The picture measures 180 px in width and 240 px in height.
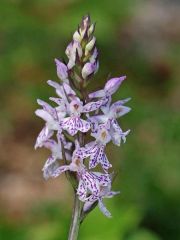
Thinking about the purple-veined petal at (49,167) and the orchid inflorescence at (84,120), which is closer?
the orchid inflorescence at (84,120)

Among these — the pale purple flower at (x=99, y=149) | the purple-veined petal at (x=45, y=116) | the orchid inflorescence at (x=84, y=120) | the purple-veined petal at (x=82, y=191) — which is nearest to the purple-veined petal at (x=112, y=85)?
the orchid inflorescence at (x=84, y=120)

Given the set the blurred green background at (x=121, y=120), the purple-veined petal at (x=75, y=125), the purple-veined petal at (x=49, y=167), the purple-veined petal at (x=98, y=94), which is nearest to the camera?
the purple-veined petal at (x=75, y=125)

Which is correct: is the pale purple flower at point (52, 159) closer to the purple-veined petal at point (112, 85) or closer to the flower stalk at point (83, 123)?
→ the flower stalk at point (83, 123)

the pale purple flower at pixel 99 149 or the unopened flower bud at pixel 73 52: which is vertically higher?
the unopened flower bud at pixel 73 52

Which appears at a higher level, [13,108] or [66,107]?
[66,107]

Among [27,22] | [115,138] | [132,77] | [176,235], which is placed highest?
[27,22]

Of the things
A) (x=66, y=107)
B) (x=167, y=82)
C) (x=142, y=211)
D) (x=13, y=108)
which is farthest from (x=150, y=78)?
(x=66, y=107)

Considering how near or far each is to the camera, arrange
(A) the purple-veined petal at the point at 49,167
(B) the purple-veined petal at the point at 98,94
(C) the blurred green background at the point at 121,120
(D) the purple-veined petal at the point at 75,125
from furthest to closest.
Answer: (C) the blurred green background at the point at 121,120 → (A) the purple-veined petal at the point at 49,167 → (B) the purple-veined petal at the point at 98,94 → (D) the purple-veined petal at the point at 75,125

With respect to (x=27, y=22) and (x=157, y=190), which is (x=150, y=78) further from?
(x=157, y=190)
